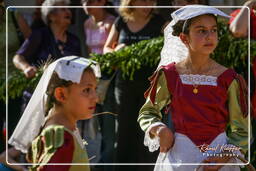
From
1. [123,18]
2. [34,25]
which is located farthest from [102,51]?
[34,25]

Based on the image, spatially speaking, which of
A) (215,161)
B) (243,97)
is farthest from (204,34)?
(215,161)

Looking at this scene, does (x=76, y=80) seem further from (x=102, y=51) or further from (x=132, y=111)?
(x=102, y=51)

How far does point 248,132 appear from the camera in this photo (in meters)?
3.47

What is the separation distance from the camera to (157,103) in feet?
11.6

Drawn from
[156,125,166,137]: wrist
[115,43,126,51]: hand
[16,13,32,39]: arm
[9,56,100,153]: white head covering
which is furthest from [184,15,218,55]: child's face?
[16,13,32,39]: arm

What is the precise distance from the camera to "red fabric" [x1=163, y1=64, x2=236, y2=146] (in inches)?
135

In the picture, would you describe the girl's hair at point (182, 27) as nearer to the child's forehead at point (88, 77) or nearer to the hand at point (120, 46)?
the child's forehead at point (88, 77)

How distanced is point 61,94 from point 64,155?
340 millimetres

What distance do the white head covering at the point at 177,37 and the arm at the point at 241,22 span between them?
464 millimetres

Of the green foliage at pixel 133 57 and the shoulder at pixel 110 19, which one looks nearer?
the green foliage at pixel 133 57

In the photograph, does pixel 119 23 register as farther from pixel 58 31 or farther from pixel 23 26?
pixel 23 26

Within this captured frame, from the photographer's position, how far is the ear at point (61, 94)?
3.26 meters

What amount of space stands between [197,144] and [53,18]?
181cm

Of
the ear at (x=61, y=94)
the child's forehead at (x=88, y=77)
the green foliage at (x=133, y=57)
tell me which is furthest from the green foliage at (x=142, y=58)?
the ear at (x=61, y=94)
